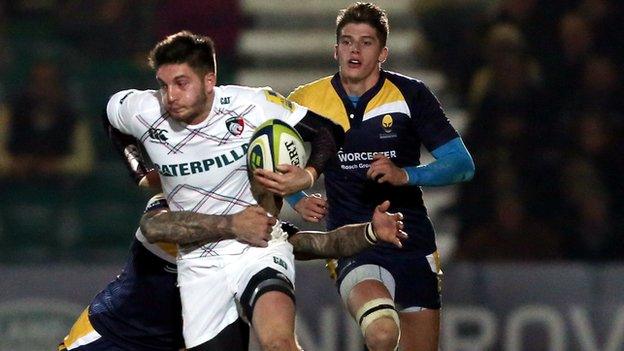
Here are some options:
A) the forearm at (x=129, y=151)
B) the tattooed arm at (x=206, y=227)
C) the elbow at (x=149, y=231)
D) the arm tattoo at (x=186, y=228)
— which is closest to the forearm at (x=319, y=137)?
the tattooed arm at (x=206, y=227)

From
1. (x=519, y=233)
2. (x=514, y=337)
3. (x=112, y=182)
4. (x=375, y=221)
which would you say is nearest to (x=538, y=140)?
(x=519, y=233)

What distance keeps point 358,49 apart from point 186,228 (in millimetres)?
1287

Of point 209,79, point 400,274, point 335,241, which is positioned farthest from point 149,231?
point 400,274

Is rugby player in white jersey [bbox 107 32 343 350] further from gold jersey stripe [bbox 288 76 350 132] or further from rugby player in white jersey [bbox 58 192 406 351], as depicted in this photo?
gold jersey stripe [bbox 288 76 350 132]

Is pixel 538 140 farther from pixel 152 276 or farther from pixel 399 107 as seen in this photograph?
pixel 152 276

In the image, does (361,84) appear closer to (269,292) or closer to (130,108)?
(130,108)

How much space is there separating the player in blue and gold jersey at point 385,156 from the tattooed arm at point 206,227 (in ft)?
2.60

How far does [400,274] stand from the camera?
639 centimetres

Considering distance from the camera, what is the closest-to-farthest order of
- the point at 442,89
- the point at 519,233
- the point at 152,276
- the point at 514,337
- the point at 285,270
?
the point at 285,270
the point at 152,276
the point at 514,337
the point at 519,233
the point at 442,89

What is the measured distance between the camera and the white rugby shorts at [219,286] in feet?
18.2

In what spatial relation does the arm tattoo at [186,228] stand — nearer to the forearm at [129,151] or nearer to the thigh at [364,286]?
the forearm at [129,151]

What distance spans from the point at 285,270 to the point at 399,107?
1148 millimetres

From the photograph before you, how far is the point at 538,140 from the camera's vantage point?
941cm

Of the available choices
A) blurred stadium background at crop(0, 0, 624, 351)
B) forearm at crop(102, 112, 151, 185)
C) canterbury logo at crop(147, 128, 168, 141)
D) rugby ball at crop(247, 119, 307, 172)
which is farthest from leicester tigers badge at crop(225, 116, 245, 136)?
blurred stadium background at crop(0, 0, 624, 351)
